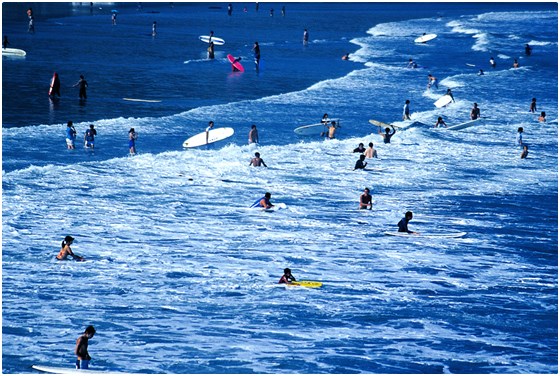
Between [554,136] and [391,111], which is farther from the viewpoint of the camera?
[391,111]

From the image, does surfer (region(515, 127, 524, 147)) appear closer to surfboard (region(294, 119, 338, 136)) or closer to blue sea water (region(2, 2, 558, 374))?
blue sea water (region(2, 2, 558, 374))

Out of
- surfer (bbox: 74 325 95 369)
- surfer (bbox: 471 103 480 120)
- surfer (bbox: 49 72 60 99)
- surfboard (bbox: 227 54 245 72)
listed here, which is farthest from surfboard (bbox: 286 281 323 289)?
surfboard (bbox: 227 54 245 72)

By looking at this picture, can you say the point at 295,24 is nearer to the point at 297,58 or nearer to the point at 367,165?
the point at 297,58

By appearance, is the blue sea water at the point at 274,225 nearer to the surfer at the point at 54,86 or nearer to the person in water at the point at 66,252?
the person in water at the point at 66,252

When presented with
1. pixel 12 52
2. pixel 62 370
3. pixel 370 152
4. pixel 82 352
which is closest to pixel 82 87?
pixel 370 152

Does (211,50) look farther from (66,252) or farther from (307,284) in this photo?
(307,284)

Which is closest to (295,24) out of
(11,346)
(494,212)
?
(494,212)
